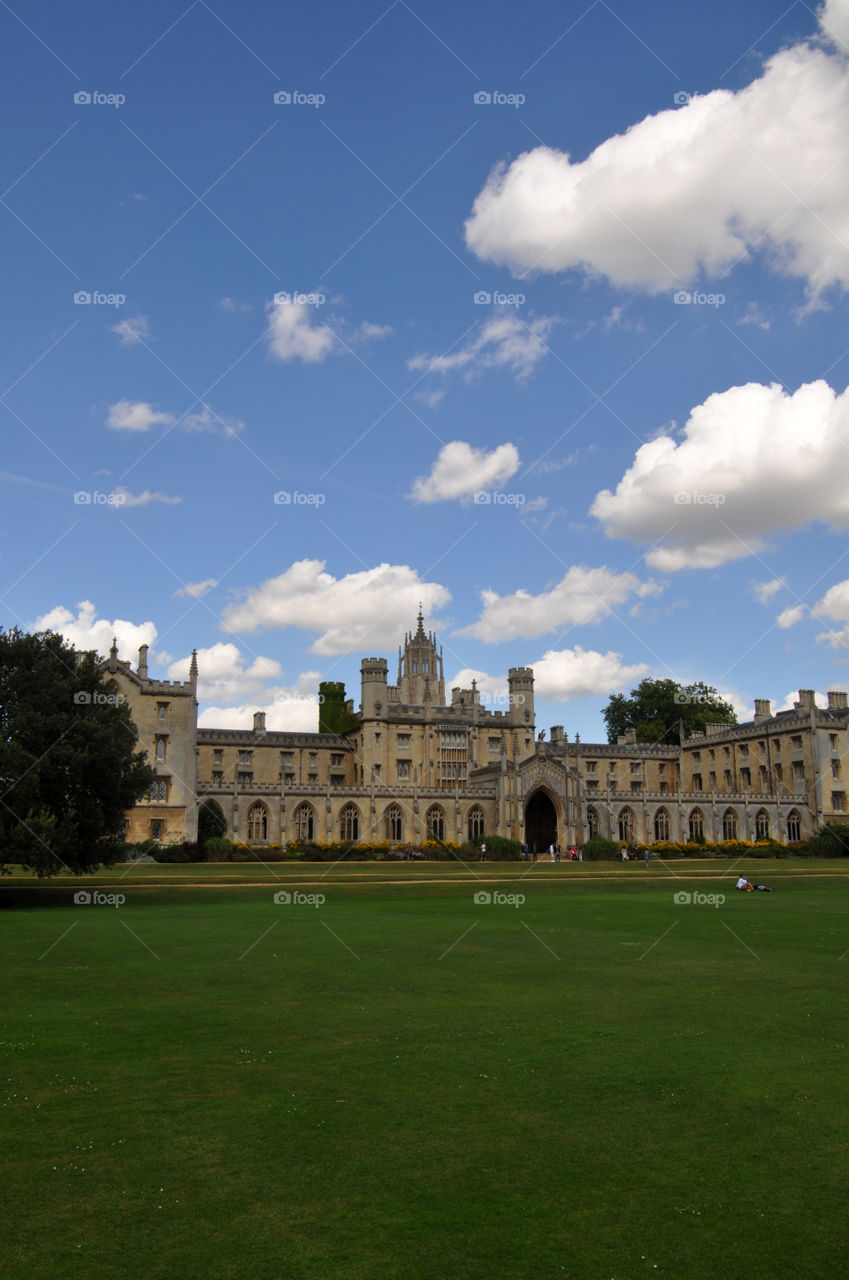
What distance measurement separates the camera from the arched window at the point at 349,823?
235 ft

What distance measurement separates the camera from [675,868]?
2154 inches

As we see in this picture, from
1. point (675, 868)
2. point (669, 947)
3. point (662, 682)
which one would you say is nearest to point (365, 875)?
point (675, 868)

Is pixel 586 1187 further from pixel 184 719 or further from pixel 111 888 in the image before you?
pixel 184 719

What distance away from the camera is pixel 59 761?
31.8m

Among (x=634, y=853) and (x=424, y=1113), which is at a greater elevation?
(x=424, y=1113)
